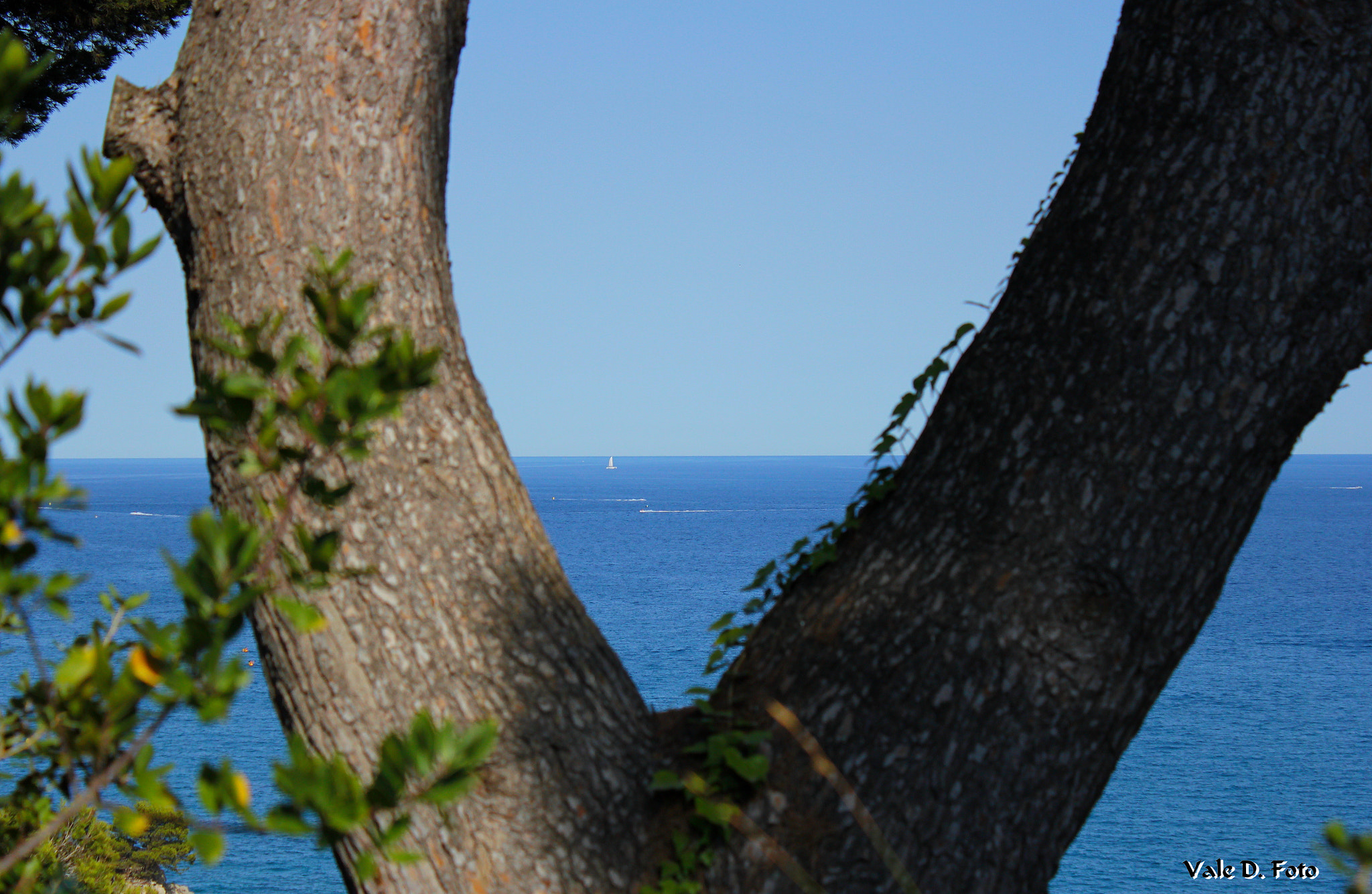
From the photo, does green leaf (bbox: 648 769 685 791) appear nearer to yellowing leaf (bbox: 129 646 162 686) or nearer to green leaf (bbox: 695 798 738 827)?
green leaf (bbox: 695 798 738 827)

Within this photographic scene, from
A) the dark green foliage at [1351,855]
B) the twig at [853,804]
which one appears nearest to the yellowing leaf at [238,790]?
the dark green foliage at [1351,855]

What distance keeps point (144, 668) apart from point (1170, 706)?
129 feet

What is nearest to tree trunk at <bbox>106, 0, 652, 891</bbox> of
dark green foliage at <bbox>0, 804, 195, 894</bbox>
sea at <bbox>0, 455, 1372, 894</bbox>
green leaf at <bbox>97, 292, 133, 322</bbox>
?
sea at <bbox>0, 455, 1372, 894</bbox>

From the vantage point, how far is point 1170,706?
34688 millimetres

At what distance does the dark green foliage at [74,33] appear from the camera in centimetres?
574

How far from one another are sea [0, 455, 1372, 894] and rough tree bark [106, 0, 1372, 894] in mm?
394

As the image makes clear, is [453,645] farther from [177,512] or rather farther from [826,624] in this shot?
[177,512]

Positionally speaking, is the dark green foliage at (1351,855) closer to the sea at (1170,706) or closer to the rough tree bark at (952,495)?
the sea at (1170,706)

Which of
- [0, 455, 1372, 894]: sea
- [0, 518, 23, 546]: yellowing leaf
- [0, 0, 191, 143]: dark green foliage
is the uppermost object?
[0, 0, 191, 143]: dark green foliage

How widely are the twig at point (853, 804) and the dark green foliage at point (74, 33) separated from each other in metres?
6.05

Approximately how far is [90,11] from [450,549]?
577 centimetres

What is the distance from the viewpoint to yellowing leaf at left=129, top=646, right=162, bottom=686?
937mm

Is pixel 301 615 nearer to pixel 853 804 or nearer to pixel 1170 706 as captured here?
pixel 853 804

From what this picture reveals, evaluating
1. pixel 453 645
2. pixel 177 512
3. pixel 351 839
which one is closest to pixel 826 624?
pixel 453 645
